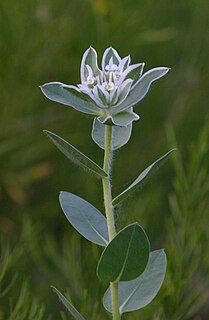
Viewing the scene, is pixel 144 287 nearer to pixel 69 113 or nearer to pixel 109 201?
pixel 109 201

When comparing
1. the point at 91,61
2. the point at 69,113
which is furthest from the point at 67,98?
the point at 69,113

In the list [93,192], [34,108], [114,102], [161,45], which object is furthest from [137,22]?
[114,102]

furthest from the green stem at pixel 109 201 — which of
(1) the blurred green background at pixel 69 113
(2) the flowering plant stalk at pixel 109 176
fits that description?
(1) the blurred green background at pixel 69 113

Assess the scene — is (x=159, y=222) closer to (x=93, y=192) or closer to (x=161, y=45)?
(x=93, y=192)

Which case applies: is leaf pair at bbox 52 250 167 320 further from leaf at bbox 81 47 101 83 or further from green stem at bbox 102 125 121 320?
leaf at bbox 81 47 101 83

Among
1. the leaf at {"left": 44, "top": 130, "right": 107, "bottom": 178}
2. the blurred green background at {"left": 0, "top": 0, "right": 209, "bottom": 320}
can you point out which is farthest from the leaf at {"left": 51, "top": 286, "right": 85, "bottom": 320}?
the blurred green background at {"left": 0, "top": 0, "right": 209, "bottom": 320}

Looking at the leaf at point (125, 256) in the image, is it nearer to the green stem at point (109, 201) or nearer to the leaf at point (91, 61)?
the green stem at point (109, 201)

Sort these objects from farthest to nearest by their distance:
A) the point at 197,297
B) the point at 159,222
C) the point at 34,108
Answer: the point at 34,108
the point at 159,222
the point at 197,297

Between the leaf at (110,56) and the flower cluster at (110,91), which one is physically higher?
the leaf at (110,56)
